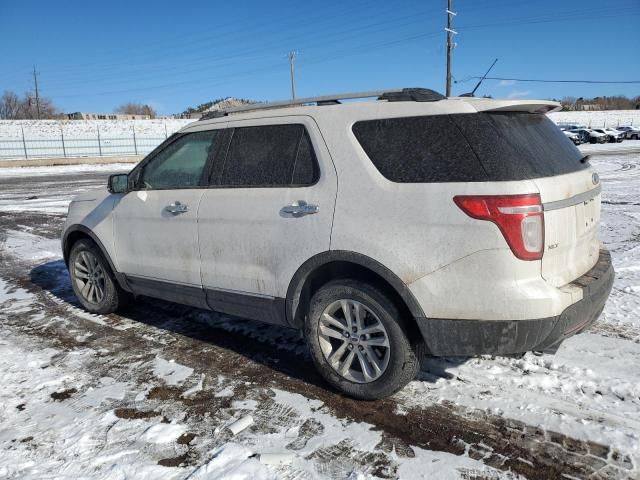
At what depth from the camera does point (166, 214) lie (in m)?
4.24

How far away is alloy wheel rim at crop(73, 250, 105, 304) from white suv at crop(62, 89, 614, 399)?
1.35m

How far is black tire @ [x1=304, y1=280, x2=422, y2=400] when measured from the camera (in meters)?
3.11

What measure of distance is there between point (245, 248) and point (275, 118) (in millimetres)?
994

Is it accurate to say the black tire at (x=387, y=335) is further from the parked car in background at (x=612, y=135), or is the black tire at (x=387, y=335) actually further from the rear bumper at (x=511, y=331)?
the parked car in background at (x=612, y=135)

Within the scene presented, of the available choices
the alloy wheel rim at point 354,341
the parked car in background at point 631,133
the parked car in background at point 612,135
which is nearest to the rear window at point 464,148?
the alloy wheel rim at point 354,341

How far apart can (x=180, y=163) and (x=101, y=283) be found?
1732 mm

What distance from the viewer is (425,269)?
292 centimetres

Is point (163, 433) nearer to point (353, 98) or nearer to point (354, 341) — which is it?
point (354, 341)

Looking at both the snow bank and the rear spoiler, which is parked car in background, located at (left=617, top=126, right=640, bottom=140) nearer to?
the snow bank

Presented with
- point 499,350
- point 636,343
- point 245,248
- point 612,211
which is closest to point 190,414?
point 245,248

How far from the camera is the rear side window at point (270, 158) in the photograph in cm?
349

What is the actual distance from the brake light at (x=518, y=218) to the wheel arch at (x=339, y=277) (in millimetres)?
639

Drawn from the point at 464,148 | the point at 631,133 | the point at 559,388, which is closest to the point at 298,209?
the point at 464,148

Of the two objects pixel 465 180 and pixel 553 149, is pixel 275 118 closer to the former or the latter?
pixel 465 180
